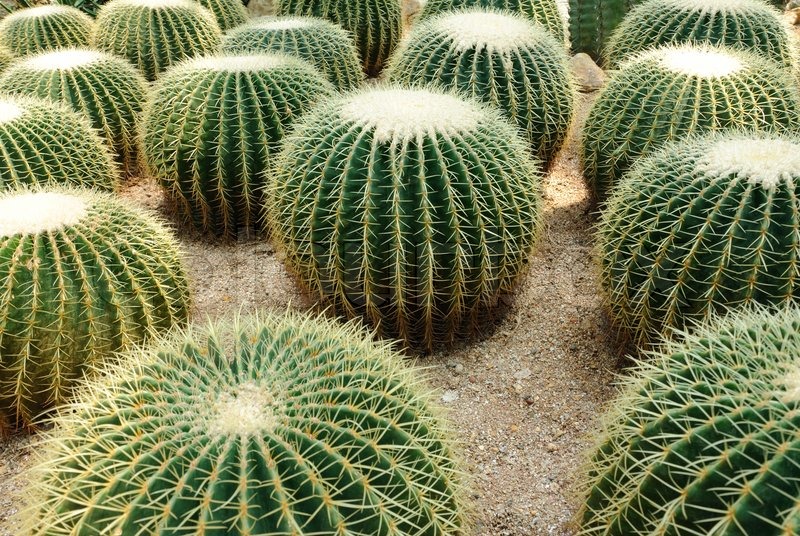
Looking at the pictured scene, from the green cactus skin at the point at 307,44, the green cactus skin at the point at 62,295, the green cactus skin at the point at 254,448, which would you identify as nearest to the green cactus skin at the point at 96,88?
the green cactus skin at the point at 307,44

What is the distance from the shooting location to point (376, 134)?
3.38m

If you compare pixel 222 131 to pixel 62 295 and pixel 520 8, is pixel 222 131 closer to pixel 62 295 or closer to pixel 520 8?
pixel 62 295

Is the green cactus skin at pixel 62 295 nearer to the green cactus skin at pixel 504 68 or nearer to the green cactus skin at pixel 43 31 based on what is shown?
the green cactus skin at pixel 504 68

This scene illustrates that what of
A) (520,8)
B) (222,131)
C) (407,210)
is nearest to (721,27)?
(520,8)

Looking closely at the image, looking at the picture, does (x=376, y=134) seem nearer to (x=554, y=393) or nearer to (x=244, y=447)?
(x=554, y=393)

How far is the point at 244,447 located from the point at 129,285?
1.65 metres

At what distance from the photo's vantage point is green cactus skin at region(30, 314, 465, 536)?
5.85 feet

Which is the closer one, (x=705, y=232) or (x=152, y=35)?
(x=705, y=232)

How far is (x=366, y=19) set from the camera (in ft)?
22.5

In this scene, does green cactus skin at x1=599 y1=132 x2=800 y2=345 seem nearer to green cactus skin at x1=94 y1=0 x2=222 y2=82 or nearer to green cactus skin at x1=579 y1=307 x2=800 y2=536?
green cactus skin at x1=579 y1=307 x2=800 y2=536

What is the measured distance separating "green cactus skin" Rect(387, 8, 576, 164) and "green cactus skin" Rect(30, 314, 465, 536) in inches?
99.9

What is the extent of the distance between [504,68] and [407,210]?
1.62m

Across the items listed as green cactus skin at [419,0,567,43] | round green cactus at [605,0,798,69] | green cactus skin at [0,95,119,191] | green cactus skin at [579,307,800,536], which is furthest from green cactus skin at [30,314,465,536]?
green cactus skin at [419,0,567,43]


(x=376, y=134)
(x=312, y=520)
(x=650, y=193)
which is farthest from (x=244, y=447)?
(x=650, y=193)
